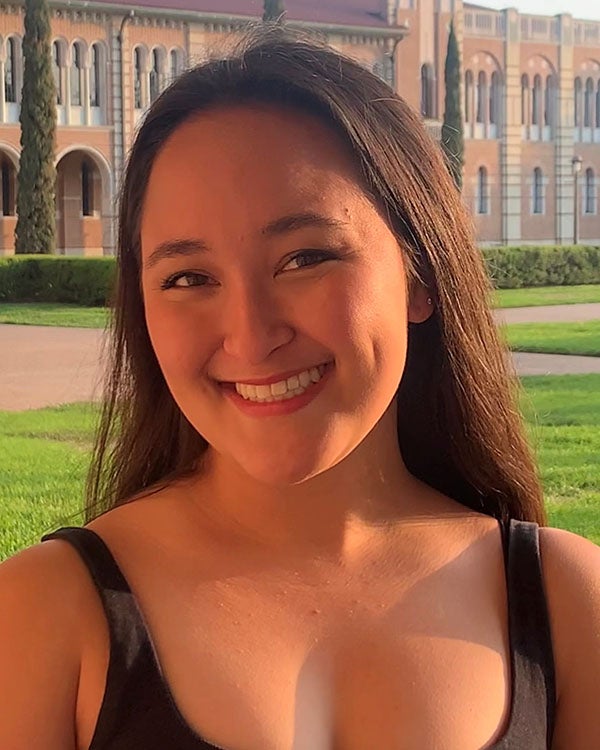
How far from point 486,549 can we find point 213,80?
528 millimetres

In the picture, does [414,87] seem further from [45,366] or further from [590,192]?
[45,366]

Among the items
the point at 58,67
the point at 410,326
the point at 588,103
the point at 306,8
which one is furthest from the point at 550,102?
the point at 410,326

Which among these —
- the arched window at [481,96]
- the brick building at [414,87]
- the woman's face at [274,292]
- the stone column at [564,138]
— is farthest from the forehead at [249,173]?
the stone column at [564,138]

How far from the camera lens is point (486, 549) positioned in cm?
118

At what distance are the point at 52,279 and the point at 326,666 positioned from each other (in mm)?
14392

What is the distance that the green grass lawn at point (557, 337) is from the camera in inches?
317

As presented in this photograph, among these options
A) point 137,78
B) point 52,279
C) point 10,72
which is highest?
point 137,78

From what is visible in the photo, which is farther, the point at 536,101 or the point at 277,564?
the point at 536,101

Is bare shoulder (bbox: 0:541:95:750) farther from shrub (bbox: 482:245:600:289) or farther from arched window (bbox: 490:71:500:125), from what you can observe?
arched window (bbox: 490:71:500:125)

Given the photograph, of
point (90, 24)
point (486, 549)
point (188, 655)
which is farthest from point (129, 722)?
point (90, 24)

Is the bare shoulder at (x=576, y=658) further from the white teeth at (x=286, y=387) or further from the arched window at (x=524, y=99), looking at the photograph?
the arched window at (x=524, y=99)

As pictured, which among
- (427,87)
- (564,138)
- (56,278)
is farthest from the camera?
(564,138)

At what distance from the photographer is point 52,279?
14992 millimetres

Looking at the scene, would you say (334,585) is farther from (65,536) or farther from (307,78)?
(307,78)
